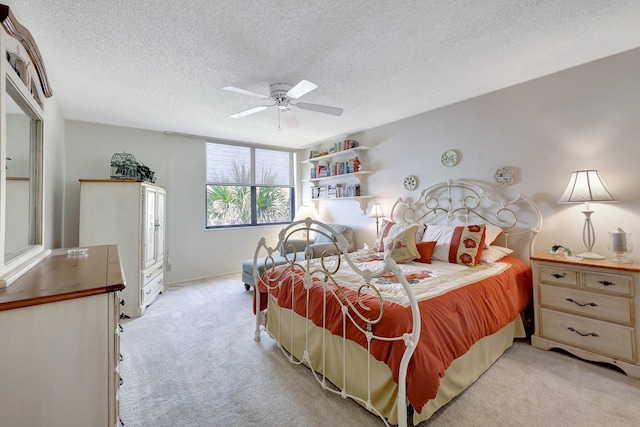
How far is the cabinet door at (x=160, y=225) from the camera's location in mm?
3703

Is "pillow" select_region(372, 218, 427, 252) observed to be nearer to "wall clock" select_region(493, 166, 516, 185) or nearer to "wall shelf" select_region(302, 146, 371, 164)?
"wall clock" select_region(493, 166, 516, 185)

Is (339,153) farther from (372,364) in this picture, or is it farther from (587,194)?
(372,364)

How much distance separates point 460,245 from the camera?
2.63 metres

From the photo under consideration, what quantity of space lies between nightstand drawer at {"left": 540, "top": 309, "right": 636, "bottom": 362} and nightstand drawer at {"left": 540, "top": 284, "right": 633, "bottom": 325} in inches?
2.1

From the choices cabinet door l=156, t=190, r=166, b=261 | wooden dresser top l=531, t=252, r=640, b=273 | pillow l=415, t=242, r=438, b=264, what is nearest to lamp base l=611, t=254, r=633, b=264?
wooden dresser top l=531, t=252, r=640, b=273

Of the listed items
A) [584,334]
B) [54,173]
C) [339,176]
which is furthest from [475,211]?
[54,173]

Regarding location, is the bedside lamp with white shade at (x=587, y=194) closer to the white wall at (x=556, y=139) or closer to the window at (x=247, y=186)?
the white wall at (x=556, y=139)

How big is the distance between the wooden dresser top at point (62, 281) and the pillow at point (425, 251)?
8.01ft

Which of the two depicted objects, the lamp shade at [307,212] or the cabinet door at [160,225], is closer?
the cabinet door at [160,225]

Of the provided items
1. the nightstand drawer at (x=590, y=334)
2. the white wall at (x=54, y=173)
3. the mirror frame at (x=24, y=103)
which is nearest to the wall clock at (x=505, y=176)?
the nightstand drawer at (x=590, y=334)

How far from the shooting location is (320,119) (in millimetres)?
3744

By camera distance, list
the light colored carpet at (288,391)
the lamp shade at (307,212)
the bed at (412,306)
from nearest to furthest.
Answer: the bed at (412,306)
the light colored carpet at (288,391)
the lamp shade at (307,212)

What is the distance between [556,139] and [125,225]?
4592 mm

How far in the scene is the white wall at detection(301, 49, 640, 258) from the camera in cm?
224
